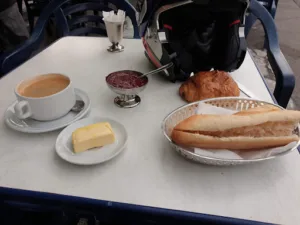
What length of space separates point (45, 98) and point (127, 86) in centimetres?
21

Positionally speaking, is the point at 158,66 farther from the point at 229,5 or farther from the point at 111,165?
the point at 111,165

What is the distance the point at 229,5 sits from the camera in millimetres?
760

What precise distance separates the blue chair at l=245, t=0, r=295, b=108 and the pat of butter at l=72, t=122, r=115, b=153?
0.64 m

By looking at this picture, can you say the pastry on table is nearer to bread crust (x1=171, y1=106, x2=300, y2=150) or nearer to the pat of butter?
bread crust (x1=171, y1=106, x2=300, y2=150)

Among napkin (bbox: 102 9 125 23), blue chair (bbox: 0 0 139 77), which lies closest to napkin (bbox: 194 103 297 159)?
napkin (bbox: 102 9 125 23)

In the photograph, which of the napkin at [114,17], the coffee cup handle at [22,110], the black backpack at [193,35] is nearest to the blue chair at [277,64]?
the black backpack at [193,35]

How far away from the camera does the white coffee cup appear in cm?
63

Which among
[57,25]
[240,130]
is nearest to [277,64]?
[240,130]

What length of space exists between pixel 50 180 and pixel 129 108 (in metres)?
0.29

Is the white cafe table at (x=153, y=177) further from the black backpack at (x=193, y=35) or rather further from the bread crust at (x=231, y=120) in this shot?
the black backpack at (x=193, y=35)

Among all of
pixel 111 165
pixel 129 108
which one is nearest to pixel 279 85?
pixel 129 108

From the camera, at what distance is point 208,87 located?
29.9 inches

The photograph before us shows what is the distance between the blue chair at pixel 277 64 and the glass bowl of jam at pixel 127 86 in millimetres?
484

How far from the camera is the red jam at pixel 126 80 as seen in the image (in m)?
0.76
